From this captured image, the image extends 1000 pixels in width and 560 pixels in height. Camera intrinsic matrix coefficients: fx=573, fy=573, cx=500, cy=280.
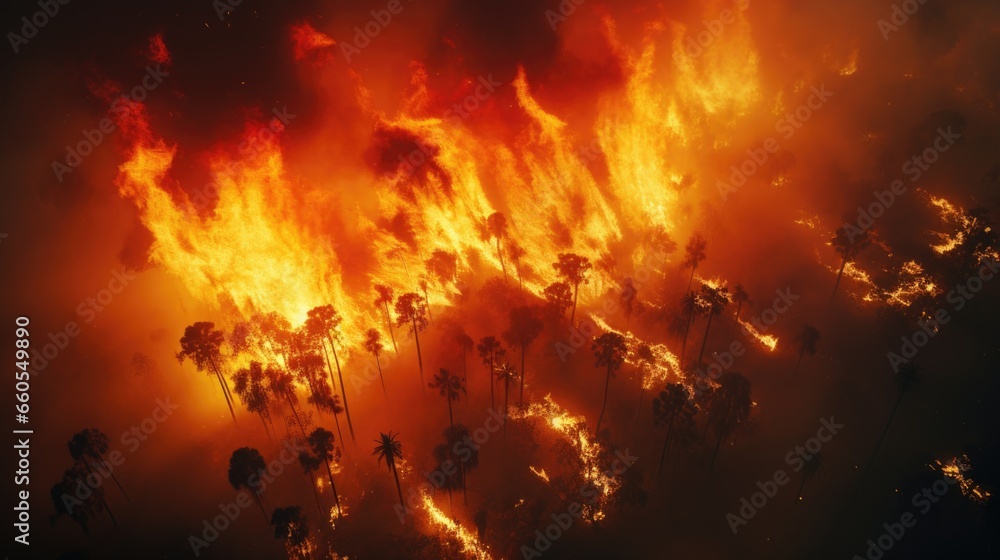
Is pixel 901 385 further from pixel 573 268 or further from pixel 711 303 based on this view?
pixel 573 268

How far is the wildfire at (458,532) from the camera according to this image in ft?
207

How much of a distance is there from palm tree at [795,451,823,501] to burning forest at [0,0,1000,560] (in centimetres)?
41

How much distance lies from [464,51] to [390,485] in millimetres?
84454

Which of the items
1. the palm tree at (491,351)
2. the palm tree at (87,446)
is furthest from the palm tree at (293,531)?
the palm tree at (491,351)

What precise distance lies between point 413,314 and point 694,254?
45.4 meters

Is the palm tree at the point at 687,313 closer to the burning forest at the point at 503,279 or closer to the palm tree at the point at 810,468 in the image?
the burning forest at the point at 503,279

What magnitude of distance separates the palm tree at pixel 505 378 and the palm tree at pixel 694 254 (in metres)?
34.6

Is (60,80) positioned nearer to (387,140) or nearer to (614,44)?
(387,140)

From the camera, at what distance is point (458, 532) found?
65.2 m

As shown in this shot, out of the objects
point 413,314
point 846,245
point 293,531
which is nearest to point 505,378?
point 413,314

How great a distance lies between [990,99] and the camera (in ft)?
367

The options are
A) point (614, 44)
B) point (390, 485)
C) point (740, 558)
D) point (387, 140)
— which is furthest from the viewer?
point (614, 44)

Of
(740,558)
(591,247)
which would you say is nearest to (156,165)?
(591,247)

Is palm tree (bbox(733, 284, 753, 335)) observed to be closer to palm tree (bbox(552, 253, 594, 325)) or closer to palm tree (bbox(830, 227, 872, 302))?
palm tree (bbox(830, 227, 872, 302))
